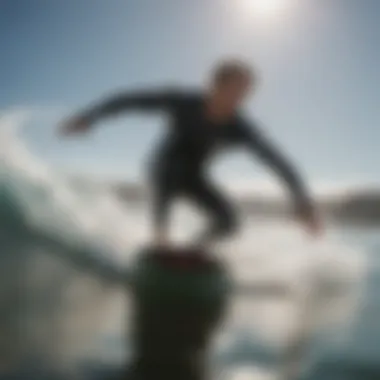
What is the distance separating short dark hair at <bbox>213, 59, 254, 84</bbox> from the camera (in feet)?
4.34

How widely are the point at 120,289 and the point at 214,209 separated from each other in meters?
0.24

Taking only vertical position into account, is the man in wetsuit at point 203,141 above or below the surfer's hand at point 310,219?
above

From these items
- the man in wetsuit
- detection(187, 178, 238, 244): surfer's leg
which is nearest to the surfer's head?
the man in wetsuit

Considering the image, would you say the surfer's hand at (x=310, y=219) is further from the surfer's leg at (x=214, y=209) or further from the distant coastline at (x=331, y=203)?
the surfer's leg at (x=214, y=209)

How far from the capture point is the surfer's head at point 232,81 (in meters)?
1.31

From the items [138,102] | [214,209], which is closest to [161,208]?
[214,209]

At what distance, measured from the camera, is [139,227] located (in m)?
1.32

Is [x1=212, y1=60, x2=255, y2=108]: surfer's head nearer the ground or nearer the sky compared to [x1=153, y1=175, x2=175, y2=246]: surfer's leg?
nearer the sky

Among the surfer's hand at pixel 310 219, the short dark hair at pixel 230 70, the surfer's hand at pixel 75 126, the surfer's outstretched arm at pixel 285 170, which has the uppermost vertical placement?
the short dark hair at pixel 230 70

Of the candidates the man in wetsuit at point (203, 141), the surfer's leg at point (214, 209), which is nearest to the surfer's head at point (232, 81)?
the man in wetsuit at point (203, 141)

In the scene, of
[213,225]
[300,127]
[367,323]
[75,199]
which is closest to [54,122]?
[75,199]

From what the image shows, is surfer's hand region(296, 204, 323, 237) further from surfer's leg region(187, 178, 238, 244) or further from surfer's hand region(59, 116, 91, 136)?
surfer's hand region(59, 116, 91, 136)

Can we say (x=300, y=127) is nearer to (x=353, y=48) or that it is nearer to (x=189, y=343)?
(x=353, y=48)

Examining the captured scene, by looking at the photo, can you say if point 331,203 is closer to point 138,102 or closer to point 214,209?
point 214,209
